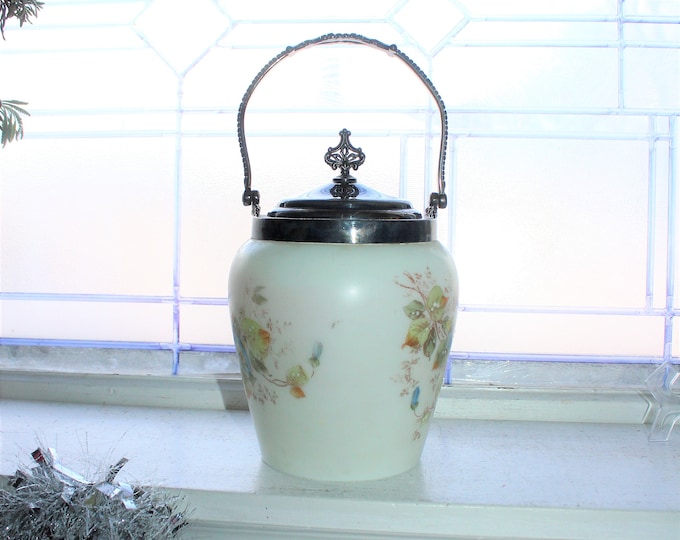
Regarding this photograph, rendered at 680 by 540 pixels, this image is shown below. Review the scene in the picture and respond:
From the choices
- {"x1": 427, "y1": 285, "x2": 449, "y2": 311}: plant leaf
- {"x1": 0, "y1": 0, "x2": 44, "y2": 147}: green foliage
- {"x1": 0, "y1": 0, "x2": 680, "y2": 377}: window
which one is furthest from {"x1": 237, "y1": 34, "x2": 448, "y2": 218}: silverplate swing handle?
{"x1": 0, "y1": 0, "x2": 44, "y2": 147}: green foliage

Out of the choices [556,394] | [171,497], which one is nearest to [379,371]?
[171,497]

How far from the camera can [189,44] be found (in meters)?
1.18

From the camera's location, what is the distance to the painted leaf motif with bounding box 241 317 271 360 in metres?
0.83

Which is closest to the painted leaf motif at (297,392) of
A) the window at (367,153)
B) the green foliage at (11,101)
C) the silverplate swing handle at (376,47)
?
the silverplate swing handle at (376,47)

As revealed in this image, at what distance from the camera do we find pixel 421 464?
93cm

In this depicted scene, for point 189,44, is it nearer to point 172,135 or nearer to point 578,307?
point 172,135

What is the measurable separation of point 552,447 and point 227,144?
657 mm

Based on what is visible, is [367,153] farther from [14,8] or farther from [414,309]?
[14,8]

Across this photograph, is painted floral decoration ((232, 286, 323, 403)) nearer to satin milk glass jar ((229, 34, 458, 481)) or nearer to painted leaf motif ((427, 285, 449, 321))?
satin milk glass jar ((229, 34, 458, 481))

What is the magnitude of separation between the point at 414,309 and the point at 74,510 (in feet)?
1.29

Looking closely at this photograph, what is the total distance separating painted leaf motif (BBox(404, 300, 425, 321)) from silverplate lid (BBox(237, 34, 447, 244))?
7 cm

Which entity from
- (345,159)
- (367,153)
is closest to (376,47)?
(345,159)

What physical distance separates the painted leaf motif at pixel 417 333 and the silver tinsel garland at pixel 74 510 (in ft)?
1.01

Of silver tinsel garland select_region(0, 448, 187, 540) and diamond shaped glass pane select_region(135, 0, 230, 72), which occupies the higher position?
diamond shaped glass pane select_region(135, 0, 230, 72)
